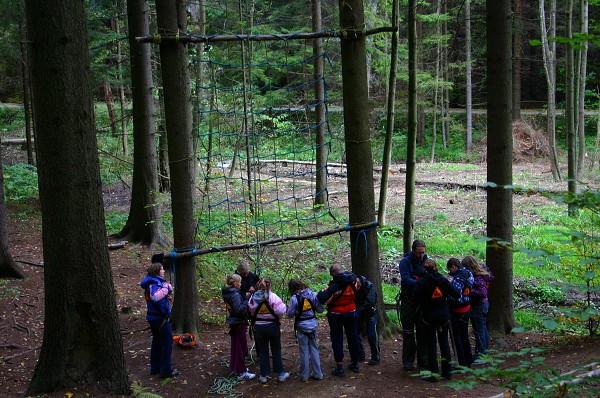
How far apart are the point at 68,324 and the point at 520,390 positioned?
4.18 m

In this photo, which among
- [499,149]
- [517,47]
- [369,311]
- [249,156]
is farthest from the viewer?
[517,47]

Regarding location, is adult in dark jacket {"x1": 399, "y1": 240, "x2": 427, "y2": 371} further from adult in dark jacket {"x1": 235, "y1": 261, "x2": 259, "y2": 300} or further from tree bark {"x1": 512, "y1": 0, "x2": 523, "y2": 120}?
tree bark {"x1": 512, "y1": 0, "x2": 523, "y2": 120}

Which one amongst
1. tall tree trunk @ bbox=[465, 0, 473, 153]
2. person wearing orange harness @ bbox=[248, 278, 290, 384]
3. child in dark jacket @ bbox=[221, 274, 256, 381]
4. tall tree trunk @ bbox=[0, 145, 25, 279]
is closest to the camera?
person wearing orange harness @ bbox=[248, 278, 290, 384]

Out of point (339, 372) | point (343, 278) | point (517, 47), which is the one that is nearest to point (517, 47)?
point (517, 47)

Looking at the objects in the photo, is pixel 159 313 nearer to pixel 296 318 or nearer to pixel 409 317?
pixel 296 318

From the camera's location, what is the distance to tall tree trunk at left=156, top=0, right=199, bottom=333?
7.41 m

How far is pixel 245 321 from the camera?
7023mm

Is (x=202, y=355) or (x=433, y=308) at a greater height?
(x=433, y=308)

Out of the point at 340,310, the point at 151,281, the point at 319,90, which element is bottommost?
the point at 340,310

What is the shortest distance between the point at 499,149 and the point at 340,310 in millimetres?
3292

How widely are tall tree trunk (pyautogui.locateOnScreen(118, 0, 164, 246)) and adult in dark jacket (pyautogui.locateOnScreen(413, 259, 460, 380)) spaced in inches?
253

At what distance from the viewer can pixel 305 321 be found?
682 centimetres

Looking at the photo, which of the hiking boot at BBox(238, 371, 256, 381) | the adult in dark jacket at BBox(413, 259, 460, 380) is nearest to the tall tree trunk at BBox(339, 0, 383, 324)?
the adult in dark jacket at BBox(413, 259, 460, 380)

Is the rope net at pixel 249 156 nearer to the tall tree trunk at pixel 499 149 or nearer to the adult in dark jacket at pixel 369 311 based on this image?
the adult in dark jacket at pixel 369 311
